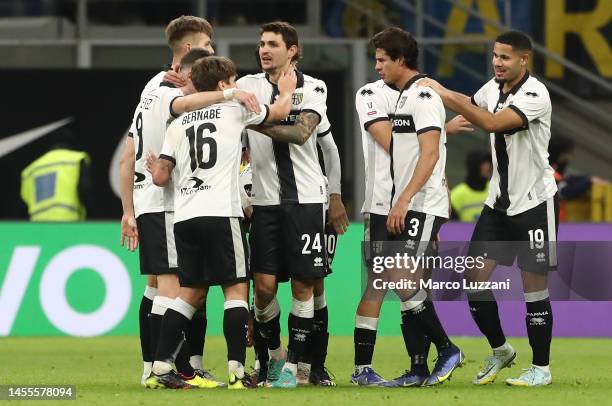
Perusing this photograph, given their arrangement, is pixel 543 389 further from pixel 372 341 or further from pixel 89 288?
pixel 89 288

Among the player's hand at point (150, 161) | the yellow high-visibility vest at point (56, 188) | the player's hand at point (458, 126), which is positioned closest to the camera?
the player's hand at point (150, 161)

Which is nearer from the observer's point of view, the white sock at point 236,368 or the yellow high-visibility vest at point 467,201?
the white sock at point 236,368

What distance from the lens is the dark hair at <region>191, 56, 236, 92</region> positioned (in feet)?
26.8

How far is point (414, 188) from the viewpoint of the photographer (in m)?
8.31

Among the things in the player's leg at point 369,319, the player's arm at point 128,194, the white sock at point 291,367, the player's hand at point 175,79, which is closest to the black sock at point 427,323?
the player's leg at point 369,319

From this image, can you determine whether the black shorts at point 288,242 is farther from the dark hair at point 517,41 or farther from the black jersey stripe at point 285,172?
the dark hair at point 517,41

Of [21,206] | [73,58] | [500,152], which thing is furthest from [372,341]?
[73,58]

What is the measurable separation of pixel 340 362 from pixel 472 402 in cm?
299

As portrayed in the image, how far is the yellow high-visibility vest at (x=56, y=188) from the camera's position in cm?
1466

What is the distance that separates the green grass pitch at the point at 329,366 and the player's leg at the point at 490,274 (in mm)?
133

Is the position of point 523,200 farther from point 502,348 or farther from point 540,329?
point 502,348

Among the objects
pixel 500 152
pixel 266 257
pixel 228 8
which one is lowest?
pixel 266 257

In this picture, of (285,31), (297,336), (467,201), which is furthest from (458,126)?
(467,201)

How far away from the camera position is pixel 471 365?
33.4ft
